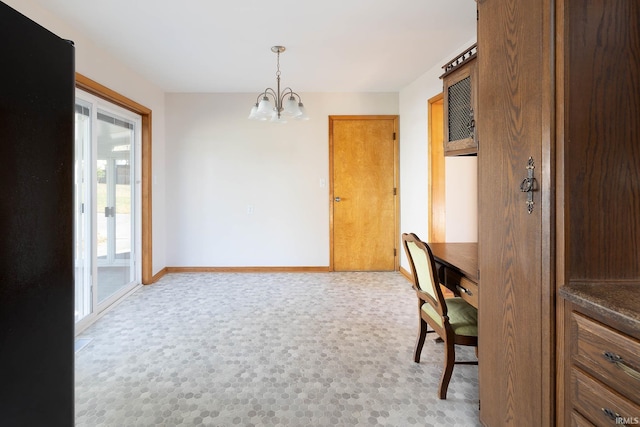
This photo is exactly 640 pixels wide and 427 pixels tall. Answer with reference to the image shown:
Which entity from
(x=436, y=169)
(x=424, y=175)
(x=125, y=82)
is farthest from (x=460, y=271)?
(x=125, y=82)

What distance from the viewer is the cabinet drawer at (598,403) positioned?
86cm

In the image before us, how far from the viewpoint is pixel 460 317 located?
1.89 m

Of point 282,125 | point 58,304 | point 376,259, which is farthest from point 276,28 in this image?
point 376,259

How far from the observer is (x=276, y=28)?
8.75 feet

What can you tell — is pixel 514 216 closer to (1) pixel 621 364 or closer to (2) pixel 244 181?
(1) pixel 621 364

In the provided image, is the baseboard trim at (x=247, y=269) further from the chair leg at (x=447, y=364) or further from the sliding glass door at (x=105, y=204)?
the chair leg at (x=447, y=364)

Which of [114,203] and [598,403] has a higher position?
[114,203]

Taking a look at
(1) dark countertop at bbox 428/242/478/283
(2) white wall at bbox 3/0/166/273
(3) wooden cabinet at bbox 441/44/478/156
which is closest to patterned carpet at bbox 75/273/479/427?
(1) dark countertop at bbox 428/242/478/283

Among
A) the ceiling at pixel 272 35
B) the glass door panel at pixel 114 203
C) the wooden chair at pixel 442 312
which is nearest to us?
the wooden chair at pixel 442 312

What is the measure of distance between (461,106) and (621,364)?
1.65 meters

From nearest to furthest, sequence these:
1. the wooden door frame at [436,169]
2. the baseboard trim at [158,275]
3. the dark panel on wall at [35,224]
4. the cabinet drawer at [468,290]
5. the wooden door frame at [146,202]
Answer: the dark panel on wall at [35,224] < the cabinet drawer at [468,290] < the wooden door frame at [436,169] < the wooden door frame at [146,202] < the baseboard trim at [158,275]

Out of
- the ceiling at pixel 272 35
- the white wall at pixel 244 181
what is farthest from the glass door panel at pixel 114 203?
the ceiling at pixel 272 35

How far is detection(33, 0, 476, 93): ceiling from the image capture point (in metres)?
2.36

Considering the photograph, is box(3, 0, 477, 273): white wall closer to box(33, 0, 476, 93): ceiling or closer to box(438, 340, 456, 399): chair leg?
box(33, 0, 476, 93): ceiling
